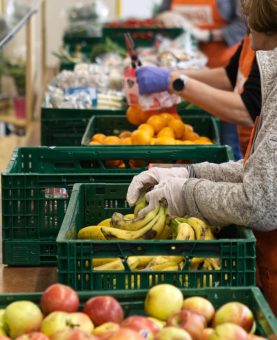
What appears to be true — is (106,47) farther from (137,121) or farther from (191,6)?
(137,121)

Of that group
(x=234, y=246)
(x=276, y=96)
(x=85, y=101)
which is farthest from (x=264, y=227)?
(x=85, y=101)

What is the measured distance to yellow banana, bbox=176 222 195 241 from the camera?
2795 mm

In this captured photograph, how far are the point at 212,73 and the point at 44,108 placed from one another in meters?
1.08

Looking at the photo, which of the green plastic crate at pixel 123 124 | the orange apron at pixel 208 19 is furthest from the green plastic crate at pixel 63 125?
the orange apron at pixel 208 19

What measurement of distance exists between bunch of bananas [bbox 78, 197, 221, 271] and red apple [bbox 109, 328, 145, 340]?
0.67 metres

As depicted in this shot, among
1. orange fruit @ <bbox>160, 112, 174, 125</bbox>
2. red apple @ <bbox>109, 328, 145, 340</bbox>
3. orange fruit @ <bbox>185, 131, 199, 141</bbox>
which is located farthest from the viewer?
orange fruit @ <bbox>160, 112, 174, 125</bbox>

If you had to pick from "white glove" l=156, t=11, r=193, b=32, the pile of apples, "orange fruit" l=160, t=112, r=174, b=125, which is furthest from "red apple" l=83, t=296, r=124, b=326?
"white glove" l=156, t=11, r=193, b=32

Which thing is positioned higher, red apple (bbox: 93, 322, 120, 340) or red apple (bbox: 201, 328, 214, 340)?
red apple (bbox: 93, 322, 120, 340)

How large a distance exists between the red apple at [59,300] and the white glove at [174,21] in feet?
21.0

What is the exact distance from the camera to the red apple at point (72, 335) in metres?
1.92

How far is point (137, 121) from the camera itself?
487 cm

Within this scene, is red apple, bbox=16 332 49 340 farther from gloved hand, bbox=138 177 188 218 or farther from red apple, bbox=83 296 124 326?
gloved hand, bbox=138 177 188 218

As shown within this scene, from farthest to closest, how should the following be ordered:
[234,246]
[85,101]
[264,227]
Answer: [85,101] → [264,227] → [234,246]

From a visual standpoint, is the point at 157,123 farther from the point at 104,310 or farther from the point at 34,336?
the point at 34,336
